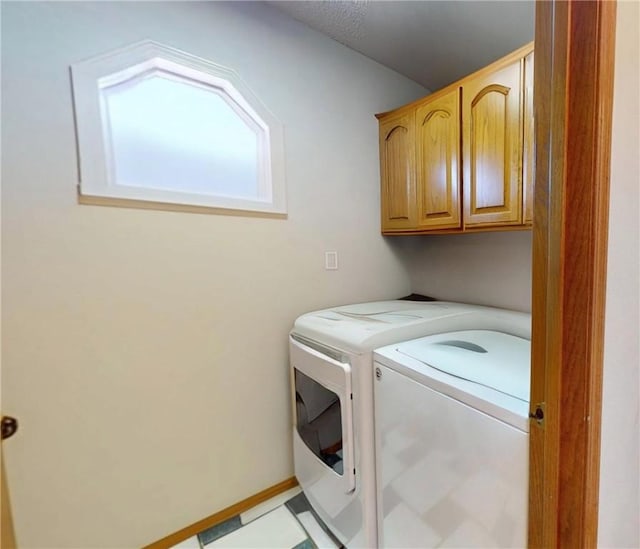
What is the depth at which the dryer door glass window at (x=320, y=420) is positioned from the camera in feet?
4.17

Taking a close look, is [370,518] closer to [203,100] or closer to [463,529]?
[463,529]

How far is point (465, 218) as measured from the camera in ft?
5.03

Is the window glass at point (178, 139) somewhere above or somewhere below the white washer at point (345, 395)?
above

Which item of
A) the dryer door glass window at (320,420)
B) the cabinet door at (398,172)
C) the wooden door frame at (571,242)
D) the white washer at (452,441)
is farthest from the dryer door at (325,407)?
Result: the cabinet door at (398,172)

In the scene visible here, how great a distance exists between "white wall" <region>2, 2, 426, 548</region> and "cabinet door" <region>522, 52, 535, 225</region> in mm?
870

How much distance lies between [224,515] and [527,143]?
2.24 m

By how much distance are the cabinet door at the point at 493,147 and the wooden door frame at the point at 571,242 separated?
37.6 inches

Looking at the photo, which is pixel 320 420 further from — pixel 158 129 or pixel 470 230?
pixel 158 129

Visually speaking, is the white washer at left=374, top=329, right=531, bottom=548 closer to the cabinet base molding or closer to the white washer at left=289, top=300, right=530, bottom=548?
the white washer at left=289, top=300, right=530, bottom=548

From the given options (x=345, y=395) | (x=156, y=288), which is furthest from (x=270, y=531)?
(x=156, y=288)

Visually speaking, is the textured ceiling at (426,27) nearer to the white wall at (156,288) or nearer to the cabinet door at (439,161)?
the white wall at (156,288)

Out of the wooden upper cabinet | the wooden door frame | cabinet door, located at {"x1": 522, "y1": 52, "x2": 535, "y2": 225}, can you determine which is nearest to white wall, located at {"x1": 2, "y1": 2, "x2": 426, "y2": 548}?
the wooden upper cabinet

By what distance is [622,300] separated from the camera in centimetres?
54

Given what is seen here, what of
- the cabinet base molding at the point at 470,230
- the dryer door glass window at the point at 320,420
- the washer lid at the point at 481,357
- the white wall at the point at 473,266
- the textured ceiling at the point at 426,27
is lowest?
the dryer door glass window at the point at 320,420
